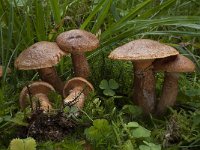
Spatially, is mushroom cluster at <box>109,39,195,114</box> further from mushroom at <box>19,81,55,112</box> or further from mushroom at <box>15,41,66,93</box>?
mushroom at <box>19,81,55,112</box>

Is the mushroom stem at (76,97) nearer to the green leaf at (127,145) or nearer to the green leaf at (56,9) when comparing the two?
the green leaf at (127,145)

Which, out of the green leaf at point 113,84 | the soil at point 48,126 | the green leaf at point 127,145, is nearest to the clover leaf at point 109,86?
the green leaf at point 113,84

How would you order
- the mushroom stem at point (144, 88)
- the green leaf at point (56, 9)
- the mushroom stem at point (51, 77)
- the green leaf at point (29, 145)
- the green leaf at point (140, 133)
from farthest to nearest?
the green leaf at point (56, 9) < the mushroom stem at point (51, 77) < the mushroom stem at point (144, 88) < the green leaf at point (140, 133) < the green leaf at point (29, 145)

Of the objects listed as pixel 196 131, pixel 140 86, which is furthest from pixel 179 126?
pixel 140 86

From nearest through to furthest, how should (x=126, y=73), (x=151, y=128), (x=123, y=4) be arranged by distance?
(x=151, y=128)
(x=126, y=73)
(x=123, y=4)

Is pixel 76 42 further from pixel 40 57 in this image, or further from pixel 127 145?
pixel 127 145

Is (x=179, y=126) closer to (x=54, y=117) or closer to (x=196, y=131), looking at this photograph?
(x=196, y=131)

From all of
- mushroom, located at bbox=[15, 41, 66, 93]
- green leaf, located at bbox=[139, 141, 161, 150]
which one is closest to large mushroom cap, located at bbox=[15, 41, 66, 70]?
mushroom, located at bbox=[15, 41, 66, 93]
